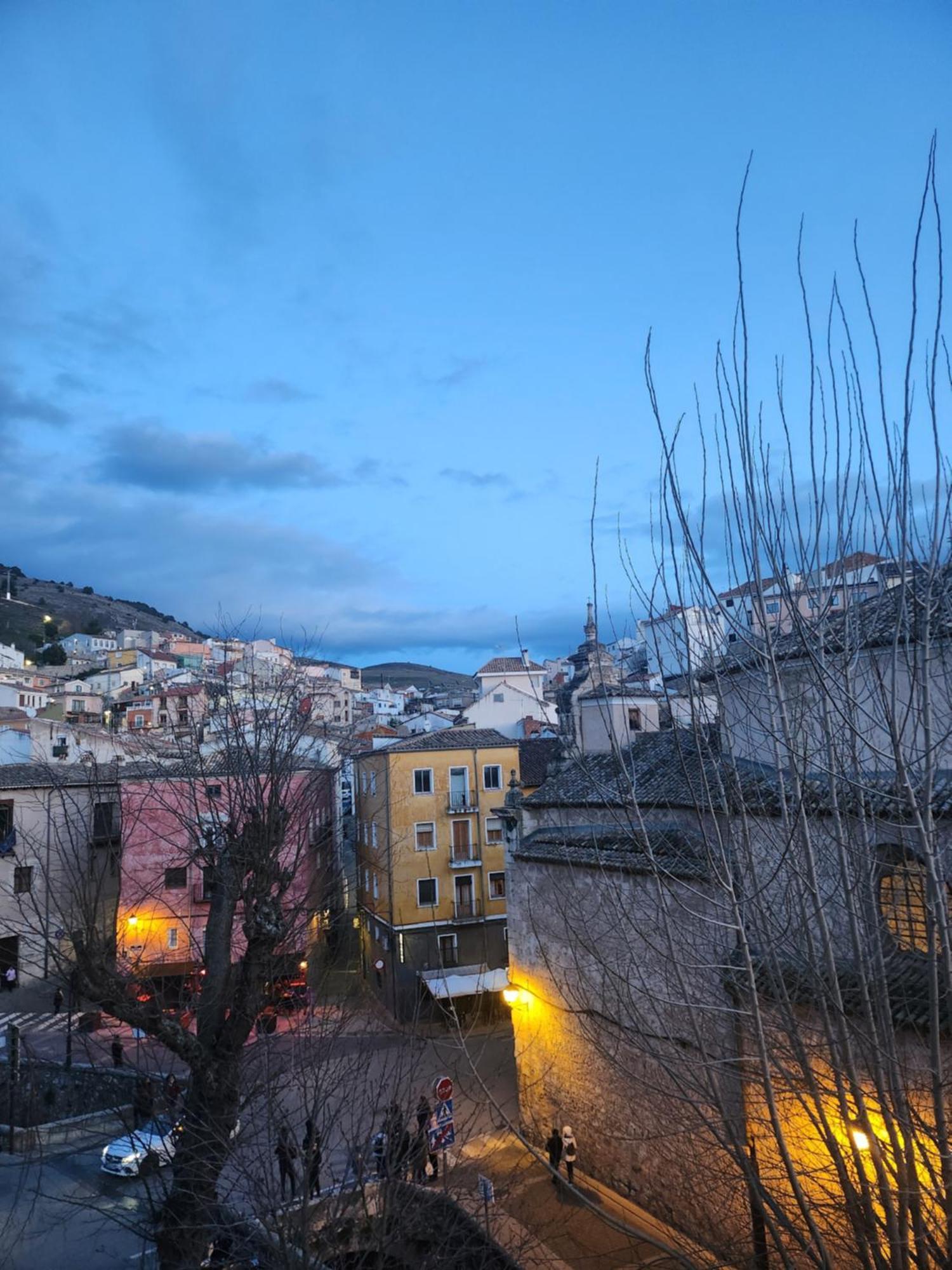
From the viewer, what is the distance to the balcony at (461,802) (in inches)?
1030

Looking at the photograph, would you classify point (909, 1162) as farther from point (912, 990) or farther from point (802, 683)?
point (912, 990)

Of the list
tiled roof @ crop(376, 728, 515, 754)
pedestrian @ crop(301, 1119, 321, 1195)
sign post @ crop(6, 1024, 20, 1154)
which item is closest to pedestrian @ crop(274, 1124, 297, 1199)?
pedestrian @ crop(301, 1119, 321, 1195)

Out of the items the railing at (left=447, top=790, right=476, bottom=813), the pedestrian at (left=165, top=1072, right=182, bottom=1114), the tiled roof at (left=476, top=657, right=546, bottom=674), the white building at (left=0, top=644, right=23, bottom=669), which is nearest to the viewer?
the pedestrian at (left=165, top=1072, right=182, bottom=1114)

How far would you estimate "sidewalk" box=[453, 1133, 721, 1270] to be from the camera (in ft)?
34.0

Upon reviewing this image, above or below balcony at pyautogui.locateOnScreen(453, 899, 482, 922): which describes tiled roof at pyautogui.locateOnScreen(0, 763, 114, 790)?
above

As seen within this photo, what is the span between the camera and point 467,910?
2548 cm

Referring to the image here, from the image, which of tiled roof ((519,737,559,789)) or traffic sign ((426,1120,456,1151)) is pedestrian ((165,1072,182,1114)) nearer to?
traffic sign ((426,1120,456,1151))

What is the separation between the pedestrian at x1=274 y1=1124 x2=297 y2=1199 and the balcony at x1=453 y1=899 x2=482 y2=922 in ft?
52.4

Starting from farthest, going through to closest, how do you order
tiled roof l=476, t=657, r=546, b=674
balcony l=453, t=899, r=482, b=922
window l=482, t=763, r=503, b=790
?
tiled roof l=476, t=657, r=546, b=674, window l=482, t=763, r=503, b=790, balcony l=453, t=899, r=482, b=922

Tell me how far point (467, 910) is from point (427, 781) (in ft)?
14.0

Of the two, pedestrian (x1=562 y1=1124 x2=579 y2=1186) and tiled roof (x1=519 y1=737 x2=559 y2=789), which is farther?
tiled roof (x1=519 y1=737 x2=559 y2=789)

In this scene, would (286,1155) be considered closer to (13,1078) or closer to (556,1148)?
(556,1148)

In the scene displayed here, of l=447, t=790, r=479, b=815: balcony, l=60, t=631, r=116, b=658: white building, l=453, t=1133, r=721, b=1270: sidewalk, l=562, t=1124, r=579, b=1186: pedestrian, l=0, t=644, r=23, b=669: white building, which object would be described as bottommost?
l=453, t=1133, r=721, b=1270: sidewalk

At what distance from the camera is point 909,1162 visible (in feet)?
12.3
